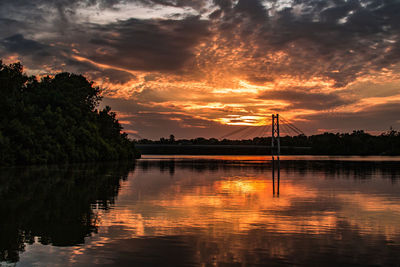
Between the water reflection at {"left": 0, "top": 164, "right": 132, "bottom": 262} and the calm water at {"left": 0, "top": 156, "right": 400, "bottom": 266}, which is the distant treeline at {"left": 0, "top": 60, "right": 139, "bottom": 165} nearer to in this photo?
the water reflection at {"left": 0, "top": 164, "right": 132, "bottom": 262}

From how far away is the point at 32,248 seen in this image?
9.77 metres

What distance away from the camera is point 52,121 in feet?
227

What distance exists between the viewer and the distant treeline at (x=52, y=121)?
55.3 metres

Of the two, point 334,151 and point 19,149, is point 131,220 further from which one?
point 334,151

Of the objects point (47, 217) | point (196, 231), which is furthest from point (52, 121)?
point (196, 231)

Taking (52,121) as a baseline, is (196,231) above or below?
below

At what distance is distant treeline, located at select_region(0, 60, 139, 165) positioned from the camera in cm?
5531

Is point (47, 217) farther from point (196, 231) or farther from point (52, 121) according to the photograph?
point (52, 121)

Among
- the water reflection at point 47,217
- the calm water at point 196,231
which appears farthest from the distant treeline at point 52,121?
the calm water at point 196,231

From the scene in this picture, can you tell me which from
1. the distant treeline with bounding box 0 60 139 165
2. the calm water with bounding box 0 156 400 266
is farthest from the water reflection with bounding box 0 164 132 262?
the distant treeline with bounding box 0 60 139 165

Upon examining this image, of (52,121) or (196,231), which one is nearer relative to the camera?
(196,231)

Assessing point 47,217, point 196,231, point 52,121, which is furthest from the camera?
point 52,121

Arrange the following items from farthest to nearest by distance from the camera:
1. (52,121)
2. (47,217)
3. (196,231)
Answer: (52,121) → (47,217) → (196,231)

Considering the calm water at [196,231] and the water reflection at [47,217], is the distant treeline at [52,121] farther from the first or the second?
the calm water at [196,231]
